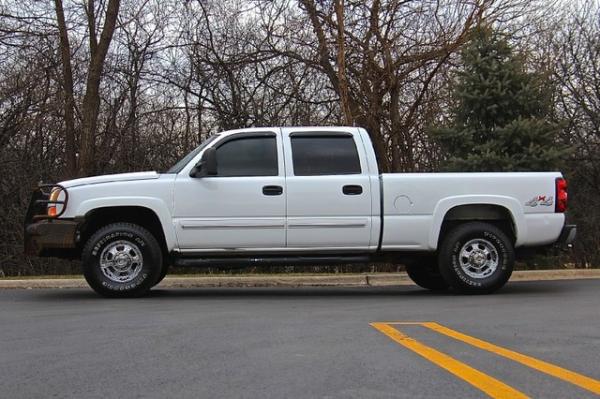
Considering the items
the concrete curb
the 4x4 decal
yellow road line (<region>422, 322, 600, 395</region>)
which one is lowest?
yellow road line (<region>422, 322, 600, 395</region>)

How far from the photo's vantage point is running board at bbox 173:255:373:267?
26.8 ft

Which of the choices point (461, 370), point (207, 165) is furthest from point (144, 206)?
point (461, 370)

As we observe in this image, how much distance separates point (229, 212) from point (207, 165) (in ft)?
2.08

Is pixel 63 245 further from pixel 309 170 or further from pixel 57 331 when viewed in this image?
pixel 309 170

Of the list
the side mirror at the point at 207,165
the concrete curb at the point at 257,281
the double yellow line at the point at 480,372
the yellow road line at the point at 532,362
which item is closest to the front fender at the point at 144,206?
the side mirror at the point at 207,165

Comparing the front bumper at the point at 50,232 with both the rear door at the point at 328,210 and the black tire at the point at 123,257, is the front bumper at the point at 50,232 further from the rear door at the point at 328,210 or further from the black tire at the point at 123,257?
the rear door at the point at 328,210

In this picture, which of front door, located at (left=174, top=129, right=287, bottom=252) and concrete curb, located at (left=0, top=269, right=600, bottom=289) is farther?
concrete curb, located at (left=0, top=269, right=600, bottom=289)

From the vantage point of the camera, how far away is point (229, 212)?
806 centimetres

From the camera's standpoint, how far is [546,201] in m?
8.30

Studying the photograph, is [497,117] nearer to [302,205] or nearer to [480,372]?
[302,205]

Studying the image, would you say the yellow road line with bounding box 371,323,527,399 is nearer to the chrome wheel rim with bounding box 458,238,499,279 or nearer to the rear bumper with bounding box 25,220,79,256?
the chrome wheel rim with bounding box 458,238,499,279

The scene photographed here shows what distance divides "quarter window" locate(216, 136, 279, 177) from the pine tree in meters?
4.84

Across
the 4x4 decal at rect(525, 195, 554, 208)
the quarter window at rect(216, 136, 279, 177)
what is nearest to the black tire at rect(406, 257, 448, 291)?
the 4x4 decal at rect(525, 195, 554, 208)

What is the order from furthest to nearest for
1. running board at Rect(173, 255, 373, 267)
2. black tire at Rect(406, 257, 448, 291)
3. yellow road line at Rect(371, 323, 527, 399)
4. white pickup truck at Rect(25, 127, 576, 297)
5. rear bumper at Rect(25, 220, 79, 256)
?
1. black tire at Rect(406, 257, 448, 291)
2. running board at Rect(173, 255, 373, 267)
3. white pickup truck at Rect(25, 127, 576, 297)
4. rear bumper at Rect(25, 220, 79, 256)
5. yellow road line at Rect(371, 323, 527, 399)
